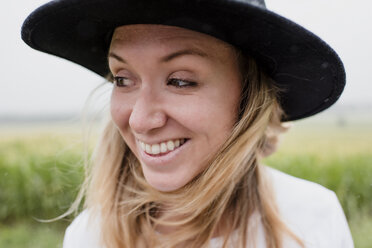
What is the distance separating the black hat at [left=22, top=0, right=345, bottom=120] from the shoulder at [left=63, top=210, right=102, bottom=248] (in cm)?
83

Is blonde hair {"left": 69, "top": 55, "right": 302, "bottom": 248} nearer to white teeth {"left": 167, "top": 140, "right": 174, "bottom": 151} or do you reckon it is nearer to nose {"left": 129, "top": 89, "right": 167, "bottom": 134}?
white teeth {"left": 167, "top": 140, "right": 174, "bottom": 151}

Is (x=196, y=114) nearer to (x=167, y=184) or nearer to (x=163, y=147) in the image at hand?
(x=163, y=147)

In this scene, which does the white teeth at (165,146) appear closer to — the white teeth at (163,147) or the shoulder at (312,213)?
the white teeth at (163,147)

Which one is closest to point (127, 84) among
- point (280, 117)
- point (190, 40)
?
point (190, 40)

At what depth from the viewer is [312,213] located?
6.95 ft

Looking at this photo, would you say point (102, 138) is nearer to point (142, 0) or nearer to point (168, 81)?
point (168, 81)

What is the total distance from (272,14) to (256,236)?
3.50 feet

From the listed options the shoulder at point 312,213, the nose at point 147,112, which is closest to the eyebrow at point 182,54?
the nose at point 147,112

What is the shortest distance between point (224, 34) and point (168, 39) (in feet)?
0.69

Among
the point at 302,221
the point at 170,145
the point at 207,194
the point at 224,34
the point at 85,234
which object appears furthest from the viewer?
the point at 85,234

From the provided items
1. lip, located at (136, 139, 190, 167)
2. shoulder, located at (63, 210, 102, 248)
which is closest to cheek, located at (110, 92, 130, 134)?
lip, located at (136, 139, 190, 167)

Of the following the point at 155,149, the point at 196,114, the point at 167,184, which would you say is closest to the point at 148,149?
the point at 155,149

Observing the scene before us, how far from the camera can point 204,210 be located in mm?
2025

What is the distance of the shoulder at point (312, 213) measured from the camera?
2057 millimetres
